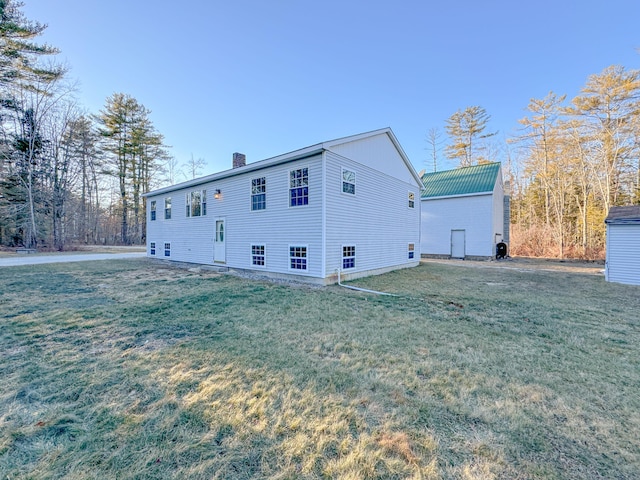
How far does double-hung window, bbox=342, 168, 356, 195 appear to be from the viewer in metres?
9.19

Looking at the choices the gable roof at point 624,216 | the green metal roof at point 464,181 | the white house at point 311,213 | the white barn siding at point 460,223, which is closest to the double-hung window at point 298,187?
the white house at point 311,213

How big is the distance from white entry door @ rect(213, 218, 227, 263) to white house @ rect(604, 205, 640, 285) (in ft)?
47.2

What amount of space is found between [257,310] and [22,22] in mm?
26200

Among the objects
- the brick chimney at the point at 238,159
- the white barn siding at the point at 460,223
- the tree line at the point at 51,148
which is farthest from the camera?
the tree line at the point at 51,148

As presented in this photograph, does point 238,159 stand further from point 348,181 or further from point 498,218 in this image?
point 498,218

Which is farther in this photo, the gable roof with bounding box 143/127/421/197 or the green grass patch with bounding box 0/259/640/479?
the gable roof with bounding box 143/127/421/197

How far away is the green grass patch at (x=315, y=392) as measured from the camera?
185 cm

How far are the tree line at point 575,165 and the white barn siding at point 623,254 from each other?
9214 mm

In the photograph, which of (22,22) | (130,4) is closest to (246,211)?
(130,4)

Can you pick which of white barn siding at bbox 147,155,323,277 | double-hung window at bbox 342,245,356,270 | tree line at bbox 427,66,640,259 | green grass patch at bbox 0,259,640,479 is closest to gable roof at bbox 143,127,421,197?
white barn siding at bbox 147,155,323,277

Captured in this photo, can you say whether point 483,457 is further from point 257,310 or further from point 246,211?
point 246,211

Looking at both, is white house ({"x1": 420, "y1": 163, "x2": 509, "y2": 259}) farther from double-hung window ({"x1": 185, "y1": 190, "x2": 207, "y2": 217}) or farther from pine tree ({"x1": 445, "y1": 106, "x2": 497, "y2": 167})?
double-hung window ({"x1": 185, "y1": 190, "x2": 207, "y2": 217})

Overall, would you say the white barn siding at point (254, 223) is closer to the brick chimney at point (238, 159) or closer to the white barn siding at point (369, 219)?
the white barn siding at point (369, 219)

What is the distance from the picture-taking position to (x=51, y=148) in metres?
21.6
